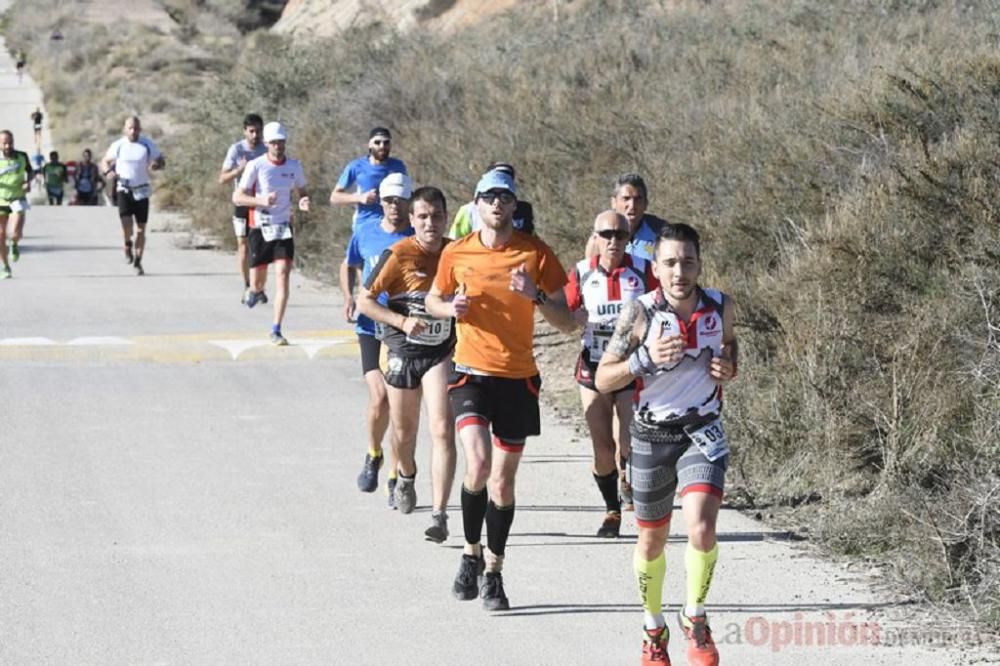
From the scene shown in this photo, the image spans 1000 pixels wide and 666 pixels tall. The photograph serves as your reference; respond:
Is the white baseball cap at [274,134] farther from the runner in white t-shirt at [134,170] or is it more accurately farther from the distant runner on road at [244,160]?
the runner in white t-shirt at [134,170]

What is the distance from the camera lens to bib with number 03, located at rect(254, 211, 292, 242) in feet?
52.7

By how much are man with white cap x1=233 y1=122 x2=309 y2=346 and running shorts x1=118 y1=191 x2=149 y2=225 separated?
5681 millimetres

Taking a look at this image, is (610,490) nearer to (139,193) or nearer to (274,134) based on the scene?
(274,134)

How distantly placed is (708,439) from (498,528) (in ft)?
4.52

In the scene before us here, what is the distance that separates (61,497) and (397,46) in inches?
751

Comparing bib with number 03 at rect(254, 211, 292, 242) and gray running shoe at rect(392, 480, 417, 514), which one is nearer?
gray running shoe at rect(392, 480, 417, 514)

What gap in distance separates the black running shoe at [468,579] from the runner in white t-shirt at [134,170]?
14297 mm

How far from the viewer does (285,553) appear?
29.9 feet

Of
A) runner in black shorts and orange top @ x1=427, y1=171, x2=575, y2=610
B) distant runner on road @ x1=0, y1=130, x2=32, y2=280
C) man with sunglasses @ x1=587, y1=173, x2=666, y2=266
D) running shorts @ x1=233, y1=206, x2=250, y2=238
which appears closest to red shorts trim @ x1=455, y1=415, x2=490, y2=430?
runner in black shorts and orange top @ x1=427, y1=171, x2=575, y2=610

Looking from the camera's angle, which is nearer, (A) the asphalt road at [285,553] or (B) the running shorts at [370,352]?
(A) the asphalt road at [285,553]

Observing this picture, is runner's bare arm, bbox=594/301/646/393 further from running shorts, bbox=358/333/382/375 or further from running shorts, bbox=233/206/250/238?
running shorts, bbox=233/206/250/238

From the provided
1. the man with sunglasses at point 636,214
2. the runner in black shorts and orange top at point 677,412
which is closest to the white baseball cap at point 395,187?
the man with sunglasses at point 636,214

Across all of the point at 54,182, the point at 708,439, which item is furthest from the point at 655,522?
the point at 54,182

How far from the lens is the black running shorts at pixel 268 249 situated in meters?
16.1
